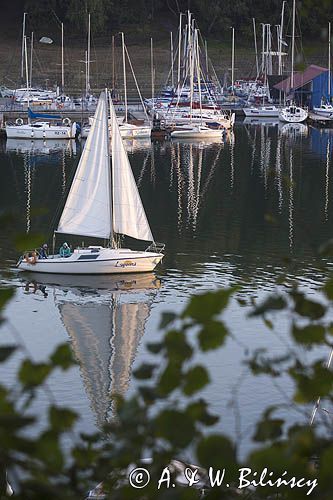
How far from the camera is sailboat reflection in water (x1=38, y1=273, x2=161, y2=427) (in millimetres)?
18469

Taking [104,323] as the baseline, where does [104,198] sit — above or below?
above

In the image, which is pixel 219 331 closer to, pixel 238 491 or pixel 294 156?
pixel 238 491

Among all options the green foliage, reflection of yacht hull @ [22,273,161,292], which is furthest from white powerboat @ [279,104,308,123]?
the green foliage

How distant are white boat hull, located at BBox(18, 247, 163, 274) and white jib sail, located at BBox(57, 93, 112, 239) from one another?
3.23 ft

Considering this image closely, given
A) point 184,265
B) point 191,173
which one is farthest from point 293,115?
point 184,265

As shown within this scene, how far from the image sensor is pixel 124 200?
27.8 m

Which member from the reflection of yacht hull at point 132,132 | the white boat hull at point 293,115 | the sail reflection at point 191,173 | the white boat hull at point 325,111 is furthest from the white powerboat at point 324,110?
the reflection of yacht hull at point 132,132

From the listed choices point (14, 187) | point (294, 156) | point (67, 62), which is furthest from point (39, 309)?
point (67, 62)

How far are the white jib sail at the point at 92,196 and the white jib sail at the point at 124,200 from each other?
0.23m

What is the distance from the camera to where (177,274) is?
2638 centimetres

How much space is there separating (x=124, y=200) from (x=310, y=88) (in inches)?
1892

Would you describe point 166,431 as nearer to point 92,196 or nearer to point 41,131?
point 92,196

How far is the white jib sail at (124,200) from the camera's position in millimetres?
27781

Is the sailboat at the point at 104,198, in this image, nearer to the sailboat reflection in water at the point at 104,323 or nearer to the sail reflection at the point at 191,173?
the sailboat reflection in water at the point at 104,323
